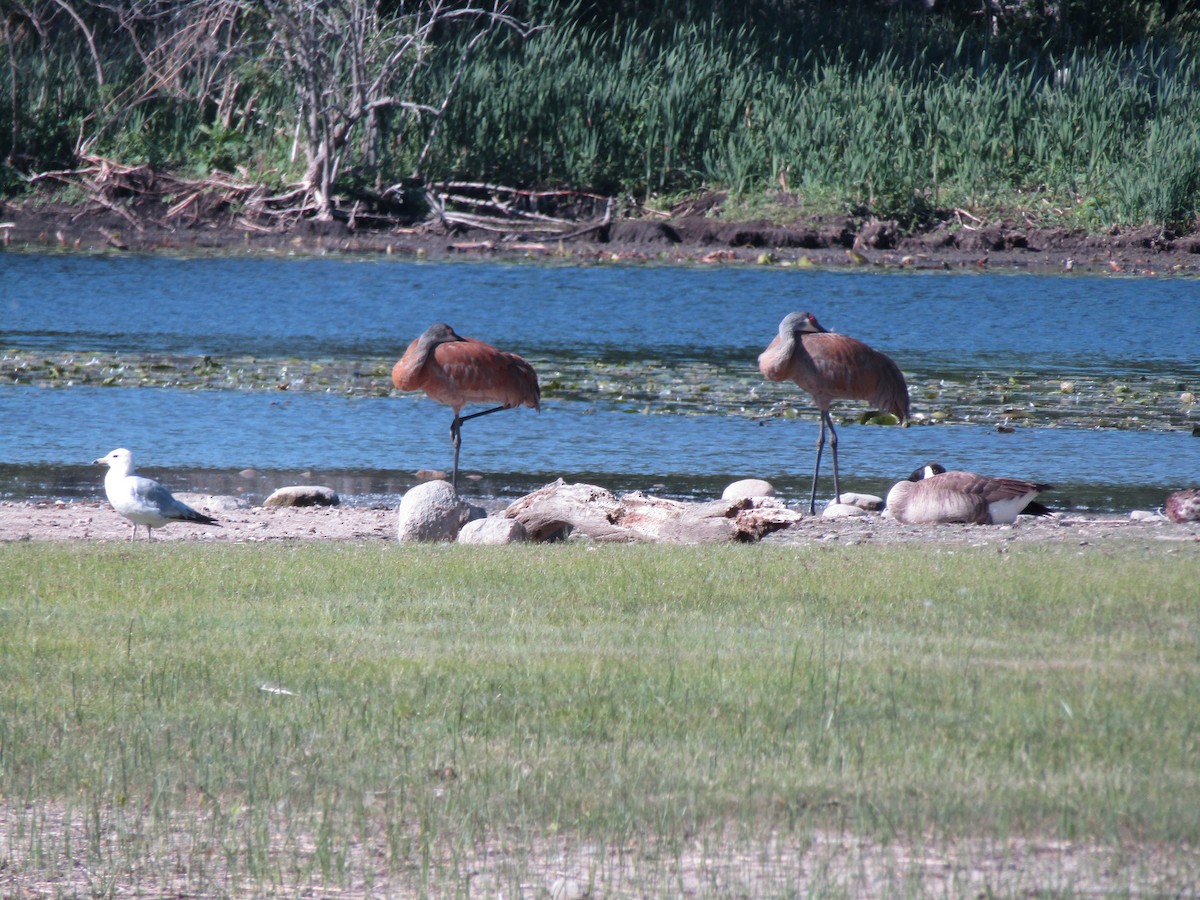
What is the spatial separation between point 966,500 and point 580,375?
820 centimetres

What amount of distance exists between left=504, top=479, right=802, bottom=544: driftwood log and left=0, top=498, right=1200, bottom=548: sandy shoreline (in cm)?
17

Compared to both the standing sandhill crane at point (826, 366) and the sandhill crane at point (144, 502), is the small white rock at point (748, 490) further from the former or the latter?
the sandhill crane at point (144, 502)

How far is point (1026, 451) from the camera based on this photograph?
1409cm

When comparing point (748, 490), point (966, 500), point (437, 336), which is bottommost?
point (748, 490)

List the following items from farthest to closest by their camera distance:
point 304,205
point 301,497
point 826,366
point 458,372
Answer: point 304,205
point 458,372
point 826,366
point 301,497

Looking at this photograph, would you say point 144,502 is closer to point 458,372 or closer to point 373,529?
point 373,529

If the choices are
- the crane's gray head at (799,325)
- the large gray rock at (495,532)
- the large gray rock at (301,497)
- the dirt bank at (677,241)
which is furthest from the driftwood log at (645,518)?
the dirt bank at (677,241)

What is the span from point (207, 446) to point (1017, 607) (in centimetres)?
883

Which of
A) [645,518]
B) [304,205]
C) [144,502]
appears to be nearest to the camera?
[144,502]

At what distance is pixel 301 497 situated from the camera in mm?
11625

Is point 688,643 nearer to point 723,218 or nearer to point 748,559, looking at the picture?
point 748,559

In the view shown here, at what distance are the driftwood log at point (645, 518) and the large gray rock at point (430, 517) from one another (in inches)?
13.1

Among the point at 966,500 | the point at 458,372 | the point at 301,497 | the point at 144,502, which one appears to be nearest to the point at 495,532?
the point at 144,502

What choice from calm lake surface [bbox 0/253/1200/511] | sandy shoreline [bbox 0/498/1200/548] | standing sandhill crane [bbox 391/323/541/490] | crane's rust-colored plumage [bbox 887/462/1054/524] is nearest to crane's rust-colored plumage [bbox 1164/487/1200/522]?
sandy shoreline [bbox 0/498/1200/548]
